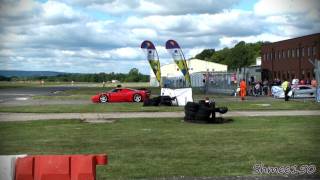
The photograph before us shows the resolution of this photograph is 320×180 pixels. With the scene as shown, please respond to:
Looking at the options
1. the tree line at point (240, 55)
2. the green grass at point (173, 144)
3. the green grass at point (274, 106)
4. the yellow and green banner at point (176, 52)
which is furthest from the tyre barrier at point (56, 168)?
the tree line at point (240, 55)

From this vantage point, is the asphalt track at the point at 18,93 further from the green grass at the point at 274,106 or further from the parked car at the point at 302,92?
the parked car at the point at 302,92

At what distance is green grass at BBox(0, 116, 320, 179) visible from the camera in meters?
10.1

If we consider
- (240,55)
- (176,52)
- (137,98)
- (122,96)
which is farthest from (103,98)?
(240,55)

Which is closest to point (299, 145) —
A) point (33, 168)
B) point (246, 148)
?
point (246, 148)

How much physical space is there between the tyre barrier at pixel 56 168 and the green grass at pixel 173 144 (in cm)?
185

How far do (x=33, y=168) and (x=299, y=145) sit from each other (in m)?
7.09

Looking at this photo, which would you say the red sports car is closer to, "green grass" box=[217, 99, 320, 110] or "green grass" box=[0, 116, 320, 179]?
"green grass" box=[217, 99, 320, 110]

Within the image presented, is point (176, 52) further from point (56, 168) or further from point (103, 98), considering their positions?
point (56, 168)

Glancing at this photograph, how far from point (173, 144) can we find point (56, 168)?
6.18m

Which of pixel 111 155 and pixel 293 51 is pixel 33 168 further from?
pixel 293 51

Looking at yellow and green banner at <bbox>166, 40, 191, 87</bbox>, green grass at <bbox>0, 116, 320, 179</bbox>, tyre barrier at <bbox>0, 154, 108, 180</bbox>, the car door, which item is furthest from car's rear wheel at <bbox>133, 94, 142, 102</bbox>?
tyre barrier at <bbox>0, 154, 108, 180</bbox>

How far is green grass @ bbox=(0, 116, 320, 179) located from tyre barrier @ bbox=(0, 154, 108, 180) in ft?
6.07

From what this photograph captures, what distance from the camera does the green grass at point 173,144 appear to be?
397 inches

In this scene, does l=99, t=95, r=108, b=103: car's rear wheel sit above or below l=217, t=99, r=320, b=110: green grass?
above
